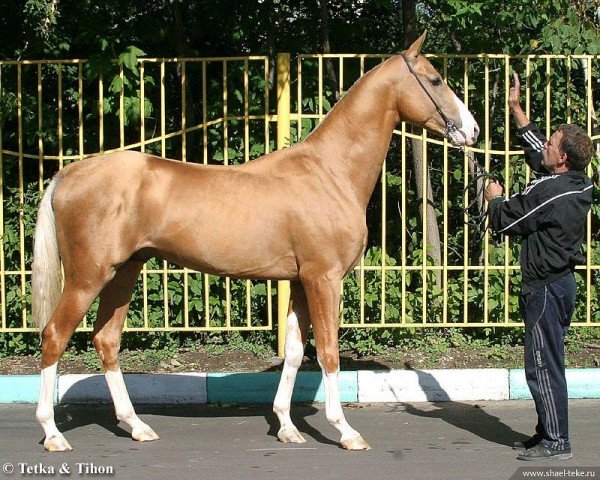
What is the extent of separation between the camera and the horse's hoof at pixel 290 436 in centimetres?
623

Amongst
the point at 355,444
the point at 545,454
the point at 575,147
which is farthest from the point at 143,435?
the point at 575,147

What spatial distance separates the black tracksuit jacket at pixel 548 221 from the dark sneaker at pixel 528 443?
0.91 metres

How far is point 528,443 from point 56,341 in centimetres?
295

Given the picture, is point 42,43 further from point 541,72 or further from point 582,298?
point 582,298

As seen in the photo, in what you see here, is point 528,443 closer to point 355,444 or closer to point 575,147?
point 355,444

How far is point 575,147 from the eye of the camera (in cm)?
558

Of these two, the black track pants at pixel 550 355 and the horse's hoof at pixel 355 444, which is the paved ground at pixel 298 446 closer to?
the horse's hoof at pixel 355 444

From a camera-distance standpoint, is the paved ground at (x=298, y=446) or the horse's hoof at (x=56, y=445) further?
the horse's hoof at (x=56, y=445)

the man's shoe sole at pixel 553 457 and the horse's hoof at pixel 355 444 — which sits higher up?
the man's shoe sole at pixel 553 457

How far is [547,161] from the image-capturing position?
5715 millimetres

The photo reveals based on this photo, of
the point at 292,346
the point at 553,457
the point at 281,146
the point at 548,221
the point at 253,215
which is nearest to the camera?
the point at 548,221

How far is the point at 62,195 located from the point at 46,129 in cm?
263

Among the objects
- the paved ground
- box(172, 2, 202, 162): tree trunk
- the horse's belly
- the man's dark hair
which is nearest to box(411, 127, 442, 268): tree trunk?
the paved ground

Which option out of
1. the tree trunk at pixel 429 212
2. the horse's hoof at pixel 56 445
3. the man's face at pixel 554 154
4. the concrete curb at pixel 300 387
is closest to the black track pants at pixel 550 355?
the man's face at pixel 554 154
